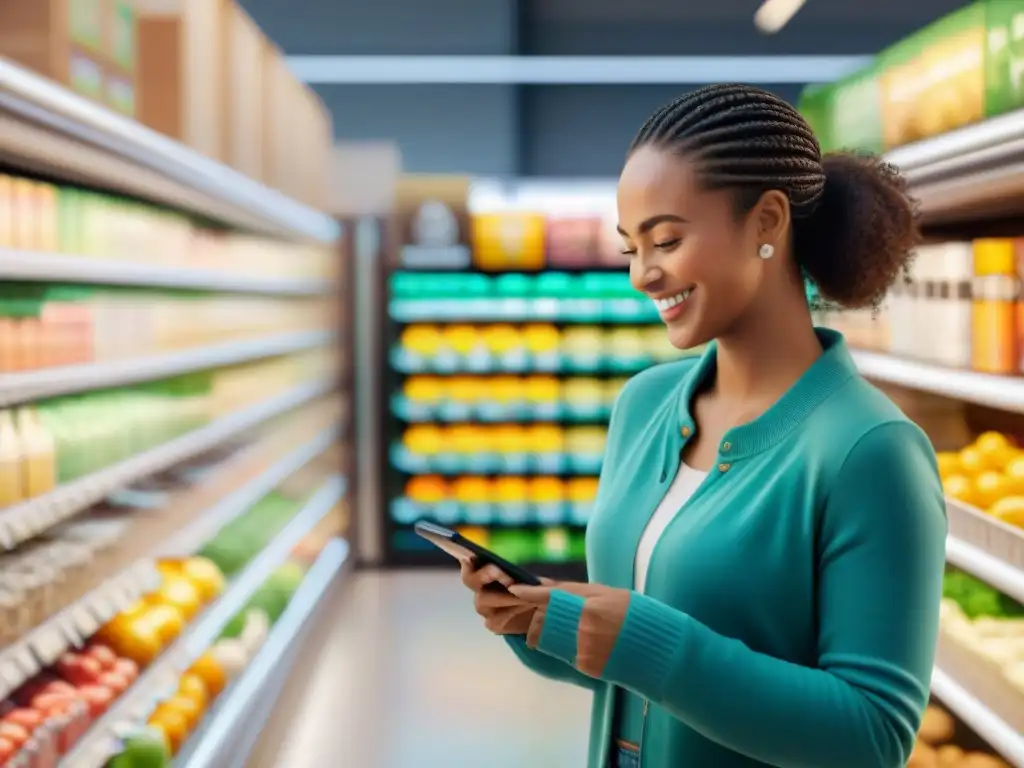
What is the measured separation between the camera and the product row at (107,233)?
8.13 ft

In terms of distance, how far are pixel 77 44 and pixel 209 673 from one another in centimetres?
201

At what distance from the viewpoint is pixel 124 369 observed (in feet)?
10.1

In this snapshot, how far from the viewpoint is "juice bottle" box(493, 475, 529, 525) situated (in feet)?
23.3

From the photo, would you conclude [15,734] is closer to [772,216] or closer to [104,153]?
[104,153]

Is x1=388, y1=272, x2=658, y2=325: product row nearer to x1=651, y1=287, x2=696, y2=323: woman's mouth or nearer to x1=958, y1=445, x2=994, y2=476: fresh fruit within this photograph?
x1=958, y1=445, x2=994, y2=476: fresh fruit

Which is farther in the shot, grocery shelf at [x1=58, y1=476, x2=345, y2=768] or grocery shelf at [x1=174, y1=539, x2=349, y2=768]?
grocery shelf at [x1=174, y1=539, x2=349, y2=768]

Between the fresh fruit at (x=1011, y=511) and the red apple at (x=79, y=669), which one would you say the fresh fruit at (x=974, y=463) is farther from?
the red apple at (x=79, y=669)

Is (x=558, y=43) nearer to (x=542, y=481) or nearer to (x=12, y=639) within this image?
(x=542, y=481)

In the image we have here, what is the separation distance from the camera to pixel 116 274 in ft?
9.91

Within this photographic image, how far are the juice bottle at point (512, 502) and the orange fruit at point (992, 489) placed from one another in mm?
4306

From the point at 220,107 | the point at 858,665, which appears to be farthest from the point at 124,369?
the point at 858,665

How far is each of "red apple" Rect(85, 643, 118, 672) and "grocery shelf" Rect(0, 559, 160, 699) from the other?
0.06 metres

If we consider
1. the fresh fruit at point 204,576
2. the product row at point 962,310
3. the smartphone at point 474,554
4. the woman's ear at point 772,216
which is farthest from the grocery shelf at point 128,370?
the product row at point 962,310

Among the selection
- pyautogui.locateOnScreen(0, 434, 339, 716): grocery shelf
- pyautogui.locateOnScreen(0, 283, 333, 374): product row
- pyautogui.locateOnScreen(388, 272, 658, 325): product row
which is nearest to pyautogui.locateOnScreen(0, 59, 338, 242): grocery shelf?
pyautogui.locateOnScreen(0, 283, 333, 374): product row
